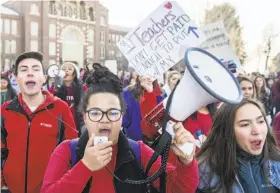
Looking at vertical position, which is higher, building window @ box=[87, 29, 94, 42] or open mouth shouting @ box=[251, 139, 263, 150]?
building window @ box=[87, 29, 94, 42]

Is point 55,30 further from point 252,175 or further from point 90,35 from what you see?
point 252,175

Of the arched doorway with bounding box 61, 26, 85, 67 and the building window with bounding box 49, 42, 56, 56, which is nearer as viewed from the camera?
the building window with bounding box 49, 42, 56, 56

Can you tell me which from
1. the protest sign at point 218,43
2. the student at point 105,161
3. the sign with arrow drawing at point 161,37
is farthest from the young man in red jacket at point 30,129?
the protest sign at point 218,43

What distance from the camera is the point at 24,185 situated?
328 cm

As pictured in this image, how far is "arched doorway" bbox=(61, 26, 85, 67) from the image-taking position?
190ft

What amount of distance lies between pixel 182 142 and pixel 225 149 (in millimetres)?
711

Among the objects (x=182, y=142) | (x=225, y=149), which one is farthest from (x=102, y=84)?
(x=225, y=149)

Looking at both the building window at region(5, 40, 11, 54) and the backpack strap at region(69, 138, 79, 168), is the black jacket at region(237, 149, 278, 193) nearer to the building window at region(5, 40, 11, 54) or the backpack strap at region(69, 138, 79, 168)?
the backpack strap at region(69, 138, 79, 168)

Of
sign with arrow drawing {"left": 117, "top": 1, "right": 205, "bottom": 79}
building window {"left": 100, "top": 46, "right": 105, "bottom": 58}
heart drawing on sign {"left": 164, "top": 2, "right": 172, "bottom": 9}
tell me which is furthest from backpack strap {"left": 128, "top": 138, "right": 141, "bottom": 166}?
building window {"left": 100, "top": 46, "right": 105, "bottom": 58}

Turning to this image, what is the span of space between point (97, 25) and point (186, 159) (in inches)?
2378

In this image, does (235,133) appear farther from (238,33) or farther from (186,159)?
(238,33)

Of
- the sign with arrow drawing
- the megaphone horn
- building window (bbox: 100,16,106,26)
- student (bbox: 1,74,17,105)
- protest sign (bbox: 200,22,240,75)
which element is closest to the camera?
the megaphone horn

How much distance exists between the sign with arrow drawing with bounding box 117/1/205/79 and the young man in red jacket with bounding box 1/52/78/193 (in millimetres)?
851

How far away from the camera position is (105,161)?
1.82 m
